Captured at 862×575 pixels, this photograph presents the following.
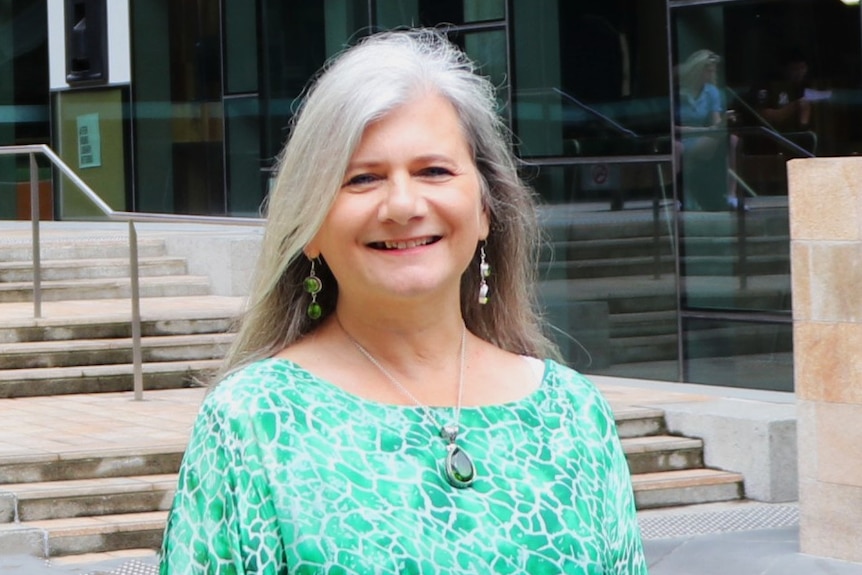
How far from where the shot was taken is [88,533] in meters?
6.71

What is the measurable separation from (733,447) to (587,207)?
9.25 feet

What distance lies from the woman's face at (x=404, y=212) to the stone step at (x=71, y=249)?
10461 millimetres

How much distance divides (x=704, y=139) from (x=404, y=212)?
8411mm

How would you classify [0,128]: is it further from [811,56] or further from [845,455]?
[845,455]

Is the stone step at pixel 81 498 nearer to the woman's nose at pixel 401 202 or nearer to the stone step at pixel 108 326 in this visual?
the stone step at pixel 108 326

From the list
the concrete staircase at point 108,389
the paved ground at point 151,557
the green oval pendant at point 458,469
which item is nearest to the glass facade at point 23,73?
the concrete staircase at point 108,389

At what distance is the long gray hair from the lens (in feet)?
6.33

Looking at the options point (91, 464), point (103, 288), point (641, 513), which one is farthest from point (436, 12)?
point (91, 464)

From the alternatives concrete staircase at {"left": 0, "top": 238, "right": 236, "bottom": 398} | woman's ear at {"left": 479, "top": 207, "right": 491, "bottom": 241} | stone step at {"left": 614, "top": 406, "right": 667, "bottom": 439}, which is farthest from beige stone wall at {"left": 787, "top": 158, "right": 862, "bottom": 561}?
woman's ear at {"left": 479, "top": 207, "right": 491, "bottom": 241}

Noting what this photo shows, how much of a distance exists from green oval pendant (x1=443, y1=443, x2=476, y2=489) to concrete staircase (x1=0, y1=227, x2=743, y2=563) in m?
1.92

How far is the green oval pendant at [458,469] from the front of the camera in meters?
1.89

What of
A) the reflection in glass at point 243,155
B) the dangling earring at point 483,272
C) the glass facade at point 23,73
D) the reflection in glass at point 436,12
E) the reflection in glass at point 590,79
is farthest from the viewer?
the glass facade at point 23,73

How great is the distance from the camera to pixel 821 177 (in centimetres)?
641

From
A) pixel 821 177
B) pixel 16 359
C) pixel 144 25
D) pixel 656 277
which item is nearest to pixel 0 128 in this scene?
pixel 144 25
